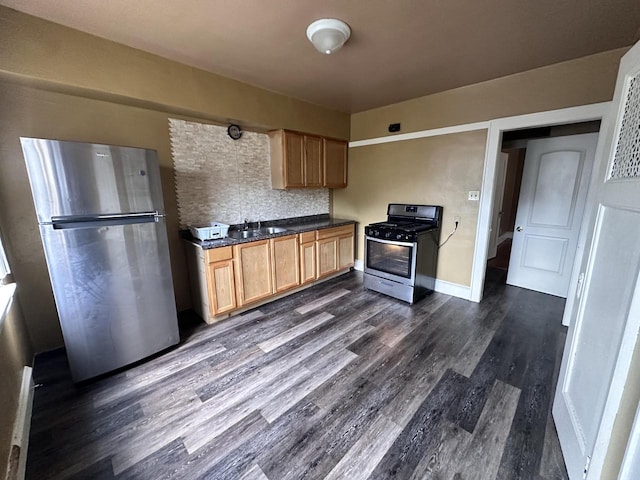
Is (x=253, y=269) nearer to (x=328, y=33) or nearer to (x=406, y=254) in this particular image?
(x=406, y=254)

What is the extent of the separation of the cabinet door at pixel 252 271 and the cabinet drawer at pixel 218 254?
67 mm

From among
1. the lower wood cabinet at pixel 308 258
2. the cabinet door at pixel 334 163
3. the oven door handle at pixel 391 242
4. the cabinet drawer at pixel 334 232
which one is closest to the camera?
the oven door handle at pixel 391 242

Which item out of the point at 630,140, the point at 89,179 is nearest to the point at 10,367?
the point at 89,179

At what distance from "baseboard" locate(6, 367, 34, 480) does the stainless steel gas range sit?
3178mm

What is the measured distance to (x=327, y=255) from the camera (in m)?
3.79

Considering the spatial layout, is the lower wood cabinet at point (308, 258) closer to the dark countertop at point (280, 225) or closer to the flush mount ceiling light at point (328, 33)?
the dark countertop at point (280, 225)

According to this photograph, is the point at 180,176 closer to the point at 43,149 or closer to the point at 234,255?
the point at 234,255

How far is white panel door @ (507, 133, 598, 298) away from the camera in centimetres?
306

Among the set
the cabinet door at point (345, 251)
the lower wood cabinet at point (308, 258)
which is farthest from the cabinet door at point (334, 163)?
the lower wood cabinet at point (308, 258)

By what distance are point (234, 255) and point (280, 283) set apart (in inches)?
29.7

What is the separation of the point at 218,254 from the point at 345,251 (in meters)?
2.09

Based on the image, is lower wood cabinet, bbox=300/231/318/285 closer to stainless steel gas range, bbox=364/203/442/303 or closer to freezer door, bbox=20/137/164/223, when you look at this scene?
stainless steel gas range, bbox=364/203/442/303

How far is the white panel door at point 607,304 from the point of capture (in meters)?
0.99

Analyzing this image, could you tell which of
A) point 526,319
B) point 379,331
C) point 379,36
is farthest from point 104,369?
point 526,319
